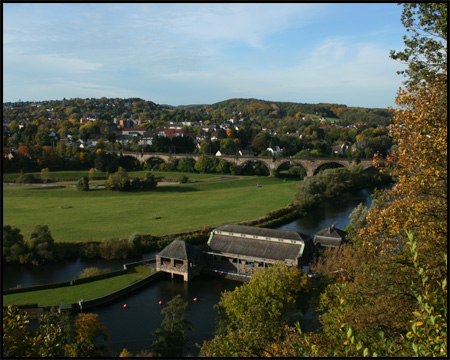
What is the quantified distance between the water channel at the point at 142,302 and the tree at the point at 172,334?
99 cm

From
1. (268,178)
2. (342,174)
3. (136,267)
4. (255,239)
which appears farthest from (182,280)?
(268,178)

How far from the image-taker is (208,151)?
88.2 m

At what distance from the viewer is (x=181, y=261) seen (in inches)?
980

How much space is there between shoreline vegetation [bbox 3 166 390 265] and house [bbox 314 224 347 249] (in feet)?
30.2

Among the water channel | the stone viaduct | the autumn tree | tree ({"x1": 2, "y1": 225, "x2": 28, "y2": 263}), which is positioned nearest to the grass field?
the water channel

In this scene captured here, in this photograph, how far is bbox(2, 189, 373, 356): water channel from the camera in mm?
17531

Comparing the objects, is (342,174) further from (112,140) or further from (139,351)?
(112,140)

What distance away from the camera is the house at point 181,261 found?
2455cm

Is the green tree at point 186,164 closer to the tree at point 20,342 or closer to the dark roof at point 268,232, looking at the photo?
the dark roof at point 268,232

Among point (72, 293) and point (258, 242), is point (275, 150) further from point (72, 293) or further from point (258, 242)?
point (72, 293)

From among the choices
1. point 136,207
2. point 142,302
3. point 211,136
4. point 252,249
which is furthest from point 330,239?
point 211,136

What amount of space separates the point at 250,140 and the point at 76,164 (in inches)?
2107

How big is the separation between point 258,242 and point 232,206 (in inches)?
750

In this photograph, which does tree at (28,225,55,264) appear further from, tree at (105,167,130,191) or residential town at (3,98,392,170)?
residential town at (3,98,392,170)
